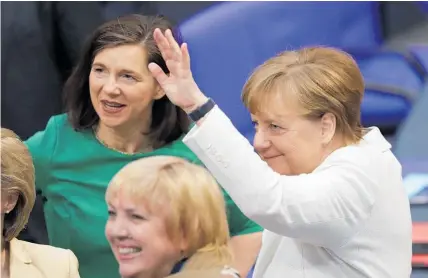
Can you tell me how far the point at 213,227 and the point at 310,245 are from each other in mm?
244

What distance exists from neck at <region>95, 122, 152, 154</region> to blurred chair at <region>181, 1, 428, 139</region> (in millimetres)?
487

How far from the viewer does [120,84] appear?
2.13 meters

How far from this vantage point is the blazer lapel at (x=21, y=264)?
5.72ft

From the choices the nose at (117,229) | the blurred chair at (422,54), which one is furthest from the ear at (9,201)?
the blurred chair at (422,54)

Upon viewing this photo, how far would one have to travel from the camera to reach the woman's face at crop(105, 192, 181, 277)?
1.36m

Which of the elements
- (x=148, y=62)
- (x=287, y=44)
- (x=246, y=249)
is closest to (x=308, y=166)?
(x=246, y=249)

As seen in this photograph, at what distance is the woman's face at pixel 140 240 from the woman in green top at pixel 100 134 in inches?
28.3

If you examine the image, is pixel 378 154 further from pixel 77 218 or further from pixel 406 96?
pixel 406 96

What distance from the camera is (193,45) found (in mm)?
2695

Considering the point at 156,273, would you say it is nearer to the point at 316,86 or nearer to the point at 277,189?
the point at 277,189

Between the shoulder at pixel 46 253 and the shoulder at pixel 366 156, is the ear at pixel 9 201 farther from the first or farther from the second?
the shoulder at pixel 366 156

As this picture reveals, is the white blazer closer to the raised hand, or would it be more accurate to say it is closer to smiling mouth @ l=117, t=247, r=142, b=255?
the raised hand

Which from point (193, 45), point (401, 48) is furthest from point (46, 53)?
point (401, 48)

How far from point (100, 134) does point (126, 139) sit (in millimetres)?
74
